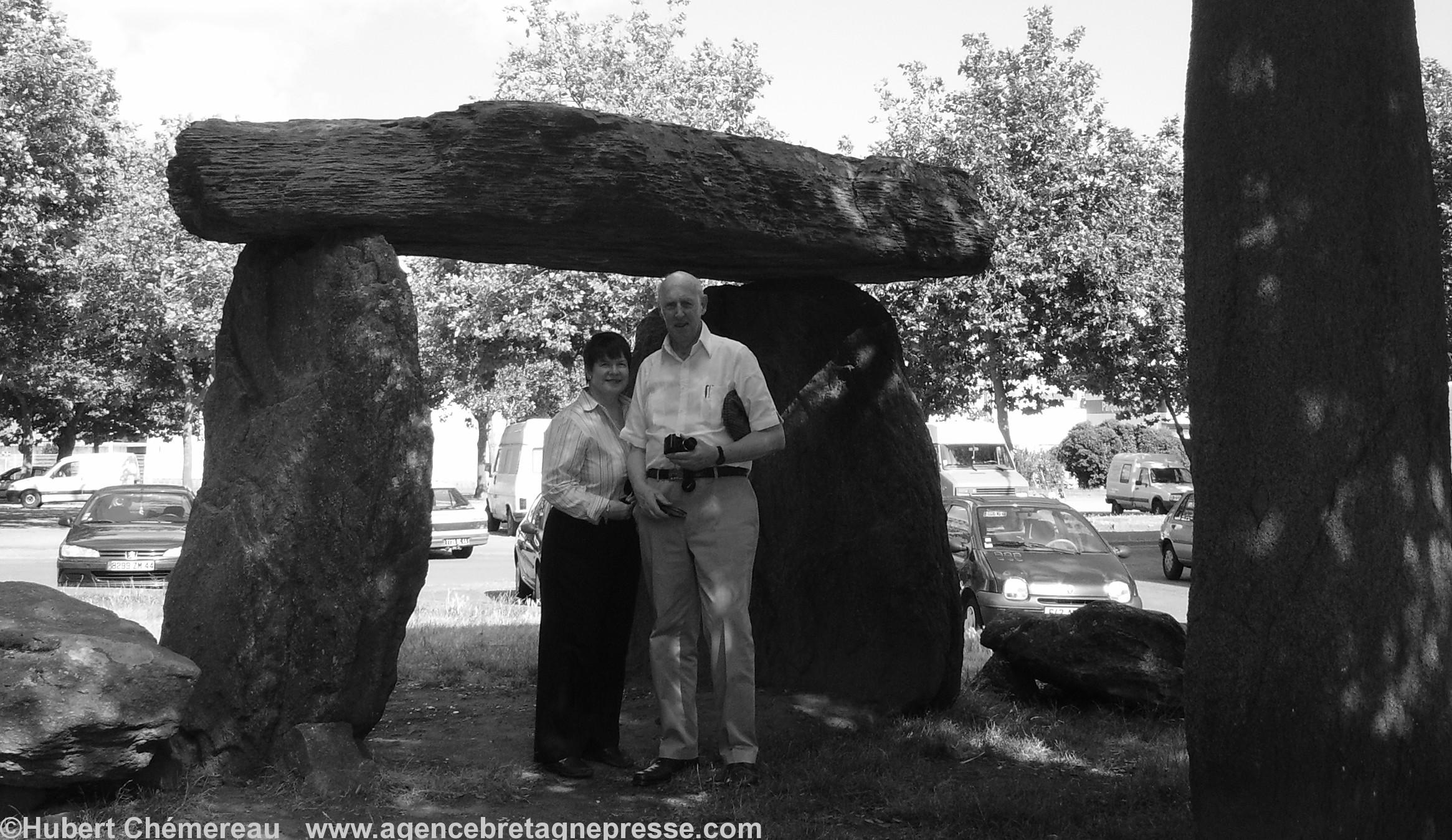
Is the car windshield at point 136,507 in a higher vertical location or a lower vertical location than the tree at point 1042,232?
lower

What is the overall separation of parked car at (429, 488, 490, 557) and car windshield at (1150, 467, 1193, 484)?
22874 millimetres

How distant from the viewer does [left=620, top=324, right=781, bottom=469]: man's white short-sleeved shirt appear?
5727 millimetres

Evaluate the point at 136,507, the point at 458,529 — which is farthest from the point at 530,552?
the point at 458,529

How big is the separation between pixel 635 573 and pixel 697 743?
0.85 metres

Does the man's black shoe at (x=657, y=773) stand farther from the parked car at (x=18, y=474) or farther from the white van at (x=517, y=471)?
the parked car at (x=18, y=474)

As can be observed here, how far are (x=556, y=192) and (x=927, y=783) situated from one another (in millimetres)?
3149

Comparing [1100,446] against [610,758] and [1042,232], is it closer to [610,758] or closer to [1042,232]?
[1042,232]

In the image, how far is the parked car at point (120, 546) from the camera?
48.9 feet

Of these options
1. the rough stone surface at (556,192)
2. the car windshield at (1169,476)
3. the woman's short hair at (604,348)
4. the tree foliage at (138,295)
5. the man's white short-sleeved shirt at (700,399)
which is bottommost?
the car windshield at (1169,476)

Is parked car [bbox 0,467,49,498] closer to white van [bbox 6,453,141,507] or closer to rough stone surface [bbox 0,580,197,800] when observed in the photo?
white van [bbox 6,453,141,507]

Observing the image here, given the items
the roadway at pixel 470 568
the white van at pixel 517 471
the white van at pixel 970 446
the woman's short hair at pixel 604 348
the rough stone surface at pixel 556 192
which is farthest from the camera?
the white van at pixel 970 446

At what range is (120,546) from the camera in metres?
15.0

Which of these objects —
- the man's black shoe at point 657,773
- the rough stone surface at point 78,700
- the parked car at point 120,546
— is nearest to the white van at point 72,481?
the parked car at point 120,546

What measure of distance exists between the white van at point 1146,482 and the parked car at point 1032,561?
25.2 metres
